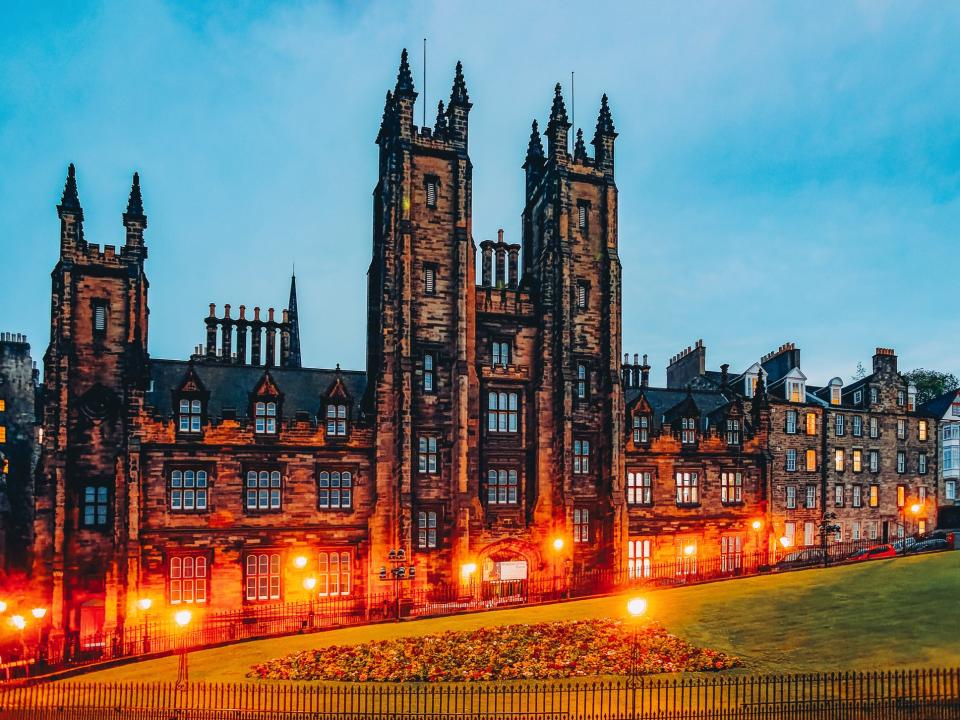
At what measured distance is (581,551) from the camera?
136 ft

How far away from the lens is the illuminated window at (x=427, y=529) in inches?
1523

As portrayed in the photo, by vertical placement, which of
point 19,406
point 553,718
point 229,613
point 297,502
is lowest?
point 229,613

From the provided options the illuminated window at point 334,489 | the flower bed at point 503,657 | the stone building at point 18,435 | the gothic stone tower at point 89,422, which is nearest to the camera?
the flower bed at point 503,657

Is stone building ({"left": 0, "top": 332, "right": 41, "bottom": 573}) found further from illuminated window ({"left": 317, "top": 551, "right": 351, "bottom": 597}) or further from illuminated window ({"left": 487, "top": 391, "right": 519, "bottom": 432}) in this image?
illuminated window ({"left": 487, "top": 391, "right": 519, "bottom": 432})

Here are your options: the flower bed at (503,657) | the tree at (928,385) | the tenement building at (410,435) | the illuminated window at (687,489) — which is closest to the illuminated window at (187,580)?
the tenement building at (410,435)

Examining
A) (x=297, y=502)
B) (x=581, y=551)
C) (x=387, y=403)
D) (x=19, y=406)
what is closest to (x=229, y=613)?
(x=297, y=502)

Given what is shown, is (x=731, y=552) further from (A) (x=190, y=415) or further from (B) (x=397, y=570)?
(A) (x=190, y=415)

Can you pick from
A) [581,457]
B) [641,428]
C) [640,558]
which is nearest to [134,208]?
[581,457]

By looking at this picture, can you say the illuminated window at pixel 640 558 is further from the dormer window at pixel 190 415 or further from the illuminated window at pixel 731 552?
the dormer window at pixel 190 415

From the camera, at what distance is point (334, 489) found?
125ft

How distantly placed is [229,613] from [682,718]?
25.1 meters

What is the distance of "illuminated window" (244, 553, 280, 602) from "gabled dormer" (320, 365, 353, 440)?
6.89 meters

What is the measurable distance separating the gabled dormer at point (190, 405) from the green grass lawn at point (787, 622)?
11.6m

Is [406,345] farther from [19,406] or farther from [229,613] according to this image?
[19,406]
